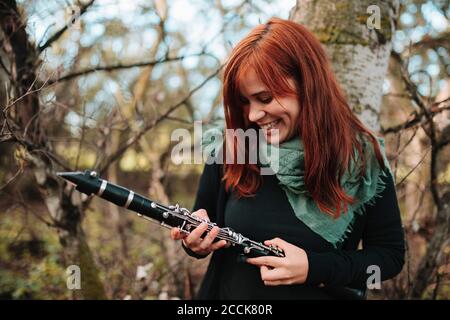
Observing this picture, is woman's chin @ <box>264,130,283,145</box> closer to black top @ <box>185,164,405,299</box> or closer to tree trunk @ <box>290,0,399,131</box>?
black top @ <box>185,164,405,299</box>

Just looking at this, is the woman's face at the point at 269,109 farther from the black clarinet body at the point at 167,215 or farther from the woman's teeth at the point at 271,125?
the black clarinet body at the point at 167,215

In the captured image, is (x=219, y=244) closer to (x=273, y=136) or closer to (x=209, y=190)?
(x=209, y=190)

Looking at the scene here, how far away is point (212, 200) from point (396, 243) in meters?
0.83

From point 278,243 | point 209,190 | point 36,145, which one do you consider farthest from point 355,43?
point 36,145

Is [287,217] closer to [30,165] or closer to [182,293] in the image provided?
[30,165]

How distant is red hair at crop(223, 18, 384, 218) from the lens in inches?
66.3

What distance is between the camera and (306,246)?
177 centimetres

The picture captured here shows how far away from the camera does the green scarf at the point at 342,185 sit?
1.76 metres

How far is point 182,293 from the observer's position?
337 centimetres

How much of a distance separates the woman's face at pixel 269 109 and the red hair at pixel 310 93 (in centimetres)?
3

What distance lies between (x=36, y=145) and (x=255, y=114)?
48.4 inches


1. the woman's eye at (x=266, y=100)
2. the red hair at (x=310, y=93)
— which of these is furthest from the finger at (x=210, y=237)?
the woman's eye at (x=266, y=100)

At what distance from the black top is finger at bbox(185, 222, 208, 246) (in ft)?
Answer: 0.55
